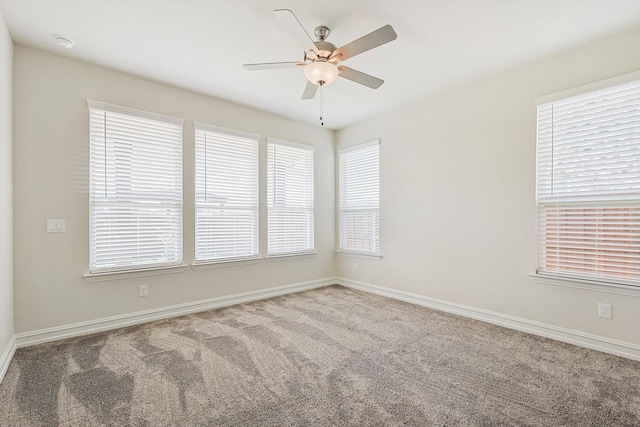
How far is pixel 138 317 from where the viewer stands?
11.2 feet

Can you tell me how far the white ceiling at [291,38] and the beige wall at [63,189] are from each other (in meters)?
0.22

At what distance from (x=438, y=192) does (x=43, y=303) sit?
4.46m

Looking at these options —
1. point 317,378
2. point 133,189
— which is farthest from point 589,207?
point 133,189

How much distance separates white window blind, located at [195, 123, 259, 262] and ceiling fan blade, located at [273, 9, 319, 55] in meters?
1.83

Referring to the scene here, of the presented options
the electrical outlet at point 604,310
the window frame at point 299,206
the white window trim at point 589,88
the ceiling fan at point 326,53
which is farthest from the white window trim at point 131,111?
the electrical outlet at point 604,310

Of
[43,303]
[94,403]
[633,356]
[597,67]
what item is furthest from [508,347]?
[43,303]

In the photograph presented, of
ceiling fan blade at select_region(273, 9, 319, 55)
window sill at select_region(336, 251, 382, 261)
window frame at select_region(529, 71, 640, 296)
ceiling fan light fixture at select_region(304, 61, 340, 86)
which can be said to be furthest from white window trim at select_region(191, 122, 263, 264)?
window frame at select_region(529, 71, 640, 296)

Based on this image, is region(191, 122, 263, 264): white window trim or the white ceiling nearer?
the white ceiling

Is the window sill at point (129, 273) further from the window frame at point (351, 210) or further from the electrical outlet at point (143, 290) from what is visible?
the window frame at point (351, 210)

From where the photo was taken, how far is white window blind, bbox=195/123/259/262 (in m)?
3.92

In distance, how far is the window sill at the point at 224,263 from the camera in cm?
386

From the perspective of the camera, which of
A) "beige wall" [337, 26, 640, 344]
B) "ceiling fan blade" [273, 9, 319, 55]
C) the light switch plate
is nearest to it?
→ "ceiling fan blade" [273, 9, 319, 55]

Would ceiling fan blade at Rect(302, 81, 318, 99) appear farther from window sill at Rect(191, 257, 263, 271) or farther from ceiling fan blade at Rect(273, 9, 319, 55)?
window sill at Rect(191, 257, 263, 271)

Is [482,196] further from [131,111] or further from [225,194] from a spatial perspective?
[131,111]
